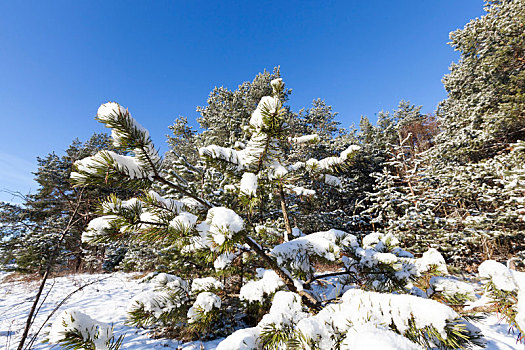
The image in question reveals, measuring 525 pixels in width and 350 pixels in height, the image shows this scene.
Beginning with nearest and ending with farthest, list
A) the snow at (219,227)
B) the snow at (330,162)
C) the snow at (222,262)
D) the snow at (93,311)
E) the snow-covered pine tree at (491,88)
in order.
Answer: the snow at (219,227) → the snow at (222,262) → the snow at (330,162) → the snow at (93,311) → the snow-covered pine tree at (491,88)

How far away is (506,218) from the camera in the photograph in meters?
6.20

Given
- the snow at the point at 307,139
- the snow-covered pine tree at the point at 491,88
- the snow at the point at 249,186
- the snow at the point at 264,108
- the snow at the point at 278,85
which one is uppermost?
the snow-covered pine tree at the point at 491,88

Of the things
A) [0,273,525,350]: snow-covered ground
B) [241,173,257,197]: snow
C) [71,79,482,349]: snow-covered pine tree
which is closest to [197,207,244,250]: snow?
[71,79,482,349]: snow-covered pine tree

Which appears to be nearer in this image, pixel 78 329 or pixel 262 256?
pixel 78 329

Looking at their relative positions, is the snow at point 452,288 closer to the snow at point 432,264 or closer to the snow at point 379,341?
the snow at point 432,264

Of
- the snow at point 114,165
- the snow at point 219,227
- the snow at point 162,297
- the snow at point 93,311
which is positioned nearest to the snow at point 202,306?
the snow at point 162,297

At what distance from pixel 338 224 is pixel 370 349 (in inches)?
467

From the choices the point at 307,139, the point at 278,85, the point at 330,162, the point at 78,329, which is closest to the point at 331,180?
the point at 330,162

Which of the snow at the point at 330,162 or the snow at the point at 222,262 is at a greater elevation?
the snow at the point at 330,162

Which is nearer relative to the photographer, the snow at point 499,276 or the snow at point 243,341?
the snow at point 499,276

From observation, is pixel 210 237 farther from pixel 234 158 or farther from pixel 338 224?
pixel 338 224

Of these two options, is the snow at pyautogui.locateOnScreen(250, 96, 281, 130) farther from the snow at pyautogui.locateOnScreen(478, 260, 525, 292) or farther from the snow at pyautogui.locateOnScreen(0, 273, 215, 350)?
the snow at pyautogui.locateOnScreen(0, 273, 215, 350)

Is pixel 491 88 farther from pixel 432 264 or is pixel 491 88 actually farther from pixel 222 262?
pixel 222 262

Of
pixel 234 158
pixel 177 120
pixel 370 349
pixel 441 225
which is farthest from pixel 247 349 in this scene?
pixel 177 120
